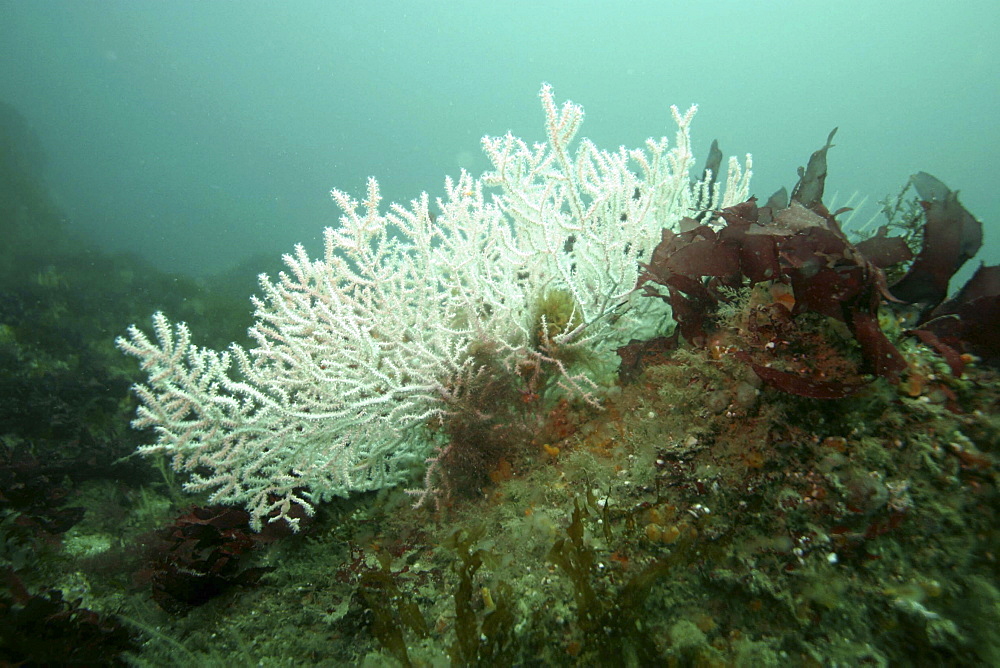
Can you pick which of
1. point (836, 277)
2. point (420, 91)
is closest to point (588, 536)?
point (836, 277)

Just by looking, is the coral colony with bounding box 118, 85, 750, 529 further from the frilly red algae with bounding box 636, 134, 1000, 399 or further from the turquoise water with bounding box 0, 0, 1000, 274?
the turquoise water with bounding box 0, 0, 1000, 274

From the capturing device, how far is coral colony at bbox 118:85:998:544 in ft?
6.29

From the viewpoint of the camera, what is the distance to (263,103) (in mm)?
121000

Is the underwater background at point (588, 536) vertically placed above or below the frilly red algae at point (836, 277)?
below

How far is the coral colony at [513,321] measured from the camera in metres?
1.92

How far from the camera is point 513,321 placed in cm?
273

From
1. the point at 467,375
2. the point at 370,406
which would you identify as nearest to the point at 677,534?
the point at 467,375

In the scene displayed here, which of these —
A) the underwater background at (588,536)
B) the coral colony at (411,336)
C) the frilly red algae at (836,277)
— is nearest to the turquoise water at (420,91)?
the underwater background at (588,536)

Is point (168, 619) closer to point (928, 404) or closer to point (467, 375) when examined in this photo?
point (467, 375)

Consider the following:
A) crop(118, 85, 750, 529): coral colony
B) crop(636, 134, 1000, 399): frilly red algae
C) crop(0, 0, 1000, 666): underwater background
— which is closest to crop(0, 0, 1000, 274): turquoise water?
crop(0, 0, 1000, 666): underwater background

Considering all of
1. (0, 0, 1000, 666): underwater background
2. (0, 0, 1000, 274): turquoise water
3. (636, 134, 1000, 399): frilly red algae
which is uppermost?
(0, 0, 1000, 274): turquoise water

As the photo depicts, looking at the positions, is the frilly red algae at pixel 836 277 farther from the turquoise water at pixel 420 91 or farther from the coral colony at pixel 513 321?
the turquoise water at pixel 420 91

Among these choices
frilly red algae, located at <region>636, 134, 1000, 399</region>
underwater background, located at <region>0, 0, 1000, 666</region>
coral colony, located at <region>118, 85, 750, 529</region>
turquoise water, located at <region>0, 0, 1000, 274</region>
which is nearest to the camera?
underwater background, located at <region>0, 0, 1000, 666</region>

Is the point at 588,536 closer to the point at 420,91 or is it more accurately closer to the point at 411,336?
the point at 411,336
